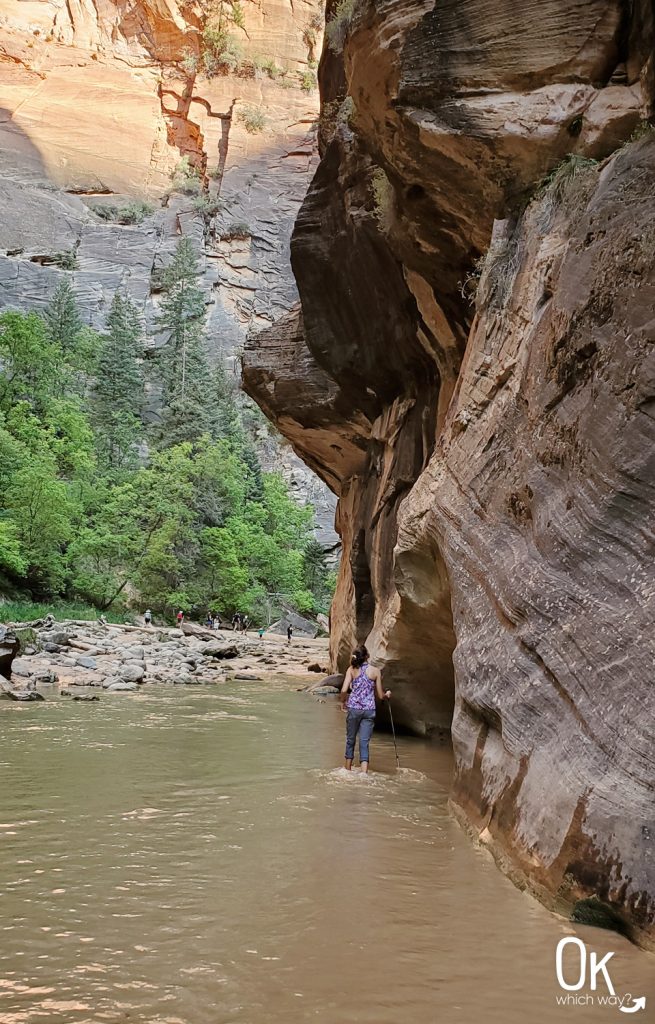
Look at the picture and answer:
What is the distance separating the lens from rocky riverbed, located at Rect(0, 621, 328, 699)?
14.4 metres

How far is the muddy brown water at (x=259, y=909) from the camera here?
297 centimetres

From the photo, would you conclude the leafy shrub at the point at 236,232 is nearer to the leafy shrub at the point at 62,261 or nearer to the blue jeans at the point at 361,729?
the leafy shrub at the point at 62,261

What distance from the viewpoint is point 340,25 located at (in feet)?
29.0

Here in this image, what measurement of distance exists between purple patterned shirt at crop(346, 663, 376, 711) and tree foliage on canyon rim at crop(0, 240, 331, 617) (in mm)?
19552

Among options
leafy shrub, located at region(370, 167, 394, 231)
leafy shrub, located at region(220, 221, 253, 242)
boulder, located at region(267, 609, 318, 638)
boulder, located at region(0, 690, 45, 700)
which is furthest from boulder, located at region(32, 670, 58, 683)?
leafy shrub, located at region(220, 221, 253, 242)

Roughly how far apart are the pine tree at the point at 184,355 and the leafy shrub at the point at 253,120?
49.5 feet

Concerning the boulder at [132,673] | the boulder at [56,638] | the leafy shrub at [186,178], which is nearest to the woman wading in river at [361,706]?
the boulder at [132,673]

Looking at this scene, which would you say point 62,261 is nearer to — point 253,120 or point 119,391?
point 119,391

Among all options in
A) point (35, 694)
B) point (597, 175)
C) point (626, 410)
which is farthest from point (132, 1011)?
point (35, 694)

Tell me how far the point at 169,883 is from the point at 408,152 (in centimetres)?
694

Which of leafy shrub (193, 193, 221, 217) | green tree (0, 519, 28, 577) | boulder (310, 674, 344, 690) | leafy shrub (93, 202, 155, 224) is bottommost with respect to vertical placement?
green tree (0, 519, 28, 577)

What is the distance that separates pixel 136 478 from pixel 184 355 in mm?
17479

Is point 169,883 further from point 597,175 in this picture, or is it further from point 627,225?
point 597,175

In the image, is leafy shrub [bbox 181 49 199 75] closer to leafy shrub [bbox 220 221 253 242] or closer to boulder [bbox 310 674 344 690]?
leafy shrub [bbox 220 221 253 242]
